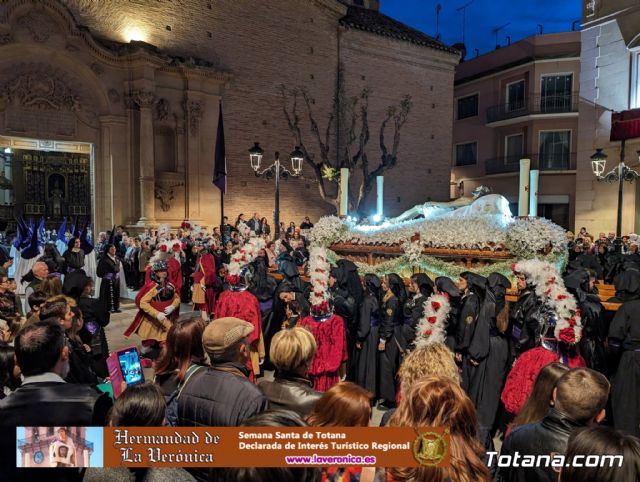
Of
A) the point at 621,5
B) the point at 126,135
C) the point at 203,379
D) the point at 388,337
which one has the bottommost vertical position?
the point at 388,337

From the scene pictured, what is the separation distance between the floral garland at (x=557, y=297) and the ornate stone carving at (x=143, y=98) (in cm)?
1686

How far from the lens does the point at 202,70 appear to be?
20203 millimetres

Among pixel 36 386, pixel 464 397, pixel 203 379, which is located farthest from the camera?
pixel 203 379

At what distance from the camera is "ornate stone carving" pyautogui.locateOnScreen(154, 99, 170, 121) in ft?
63.5

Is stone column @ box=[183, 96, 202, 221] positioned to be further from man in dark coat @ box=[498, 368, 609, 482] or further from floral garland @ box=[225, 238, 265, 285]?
man in dark coat @ box=[498, 368, 609, 482]

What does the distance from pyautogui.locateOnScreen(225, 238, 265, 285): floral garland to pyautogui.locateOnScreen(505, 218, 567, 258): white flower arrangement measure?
4851 mm

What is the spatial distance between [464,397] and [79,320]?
3816 mm

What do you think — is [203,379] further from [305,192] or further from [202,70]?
[305,192]

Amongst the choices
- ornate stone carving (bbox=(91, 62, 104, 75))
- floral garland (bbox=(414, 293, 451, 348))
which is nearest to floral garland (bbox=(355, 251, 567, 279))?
floral garland (bbox=(414, 293, 451, 348))

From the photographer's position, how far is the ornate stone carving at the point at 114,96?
1830cm

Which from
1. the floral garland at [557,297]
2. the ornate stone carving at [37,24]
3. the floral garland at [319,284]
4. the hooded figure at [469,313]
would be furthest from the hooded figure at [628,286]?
the ornate stone carving at [37,24]

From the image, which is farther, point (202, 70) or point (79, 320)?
point (202, 70)

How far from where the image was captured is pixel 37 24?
16172mm

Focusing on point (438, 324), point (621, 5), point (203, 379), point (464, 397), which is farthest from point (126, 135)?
point (621, 5)
